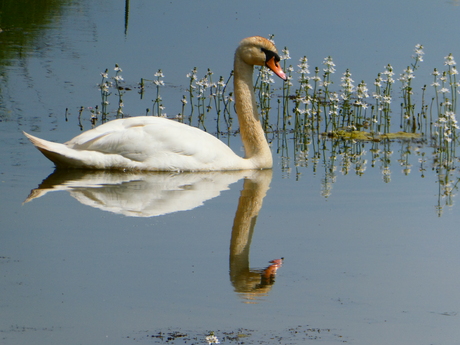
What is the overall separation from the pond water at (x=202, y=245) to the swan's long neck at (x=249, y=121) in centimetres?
28

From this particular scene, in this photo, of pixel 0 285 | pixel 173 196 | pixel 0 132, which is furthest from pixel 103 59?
pixel 0 285

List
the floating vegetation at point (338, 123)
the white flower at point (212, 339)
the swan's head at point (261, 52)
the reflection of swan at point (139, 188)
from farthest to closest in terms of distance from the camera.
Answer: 1. the swan's head at point (261, 52)
2. the floating vegetation at point (338, 123)
3. the reflection of swan at point (139, 188)
4. the white flower at point (212, 339)

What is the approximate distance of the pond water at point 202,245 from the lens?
18.0 ft

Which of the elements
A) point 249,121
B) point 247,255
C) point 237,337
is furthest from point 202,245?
point 249,121

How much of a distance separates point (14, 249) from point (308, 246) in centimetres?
228

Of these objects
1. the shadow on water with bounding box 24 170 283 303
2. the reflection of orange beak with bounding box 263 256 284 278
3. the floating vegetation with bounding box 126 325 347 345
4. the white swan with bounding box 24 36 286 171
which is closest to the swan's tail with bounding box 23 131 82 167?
the white swan with bounding box 24 36 286 171

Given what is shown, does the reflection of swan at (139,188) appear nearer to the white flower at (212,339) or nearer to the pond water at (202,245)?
the pond water at (202,245)

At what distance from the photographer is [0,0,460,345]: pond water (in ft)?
18.0

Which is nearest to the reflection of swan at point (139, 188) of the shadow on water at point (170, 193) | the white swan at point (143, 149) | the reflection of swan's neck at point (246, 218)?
the shadow on water at point (170, 193)

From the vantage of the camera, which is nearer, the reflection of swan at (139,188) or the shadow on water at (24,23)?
the reflection of swan at (139,188)

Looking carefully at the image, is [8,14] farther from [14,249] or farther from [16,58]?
[14,249]

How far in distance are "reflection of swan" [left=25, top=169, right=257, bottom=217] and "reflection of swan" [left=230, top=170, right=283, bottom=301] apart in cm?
39

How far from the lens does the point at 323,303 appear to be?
593 centimetres

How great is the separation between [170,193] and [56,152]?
1.47 meters
